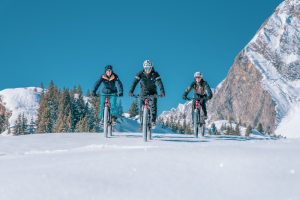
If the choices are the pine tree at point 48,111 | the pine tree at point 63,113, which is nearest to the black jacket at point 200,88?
the pine tree at point 63,113

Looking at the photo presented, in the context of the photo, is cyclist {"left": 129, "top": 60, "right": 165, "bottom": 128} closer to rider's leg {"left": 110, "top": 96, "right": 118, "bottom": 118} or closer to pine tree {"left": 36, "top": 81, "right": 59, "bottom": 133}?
rider's leg {"left": 110, "top": 96, "right": 118, "bottom": 118}

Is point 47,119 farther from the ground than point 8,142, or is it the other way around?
point 47,119

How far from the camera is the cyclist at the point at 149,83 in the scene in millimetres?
15891

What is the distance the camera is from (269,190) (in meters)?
6.32

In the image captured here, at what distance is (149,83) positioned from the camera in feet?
52.9

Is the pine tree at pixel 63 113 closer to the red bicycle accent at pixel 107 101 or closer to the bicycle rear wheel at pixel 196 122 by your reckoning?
the bicycle rear wheel at pixel 196 122

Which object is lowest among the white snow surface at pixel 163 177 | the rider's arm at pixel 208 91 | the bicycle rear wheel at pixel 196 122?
the white snow surface at pixel 163 177

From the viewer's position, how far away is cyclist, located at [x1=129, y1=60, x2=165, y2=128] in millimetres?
15891

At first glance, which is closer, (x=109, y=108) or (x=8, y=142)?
(x=8, y=142)

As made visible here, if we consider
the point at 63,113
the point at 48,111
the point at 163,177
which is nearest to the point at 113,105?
the point at 163,177

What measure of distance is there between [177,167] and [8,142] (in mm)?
9465

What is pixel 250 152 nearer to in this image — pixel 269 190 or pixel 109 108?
pixel 269 190

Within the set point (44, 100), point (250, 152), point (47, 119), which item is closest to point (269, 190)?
point (250, 152)

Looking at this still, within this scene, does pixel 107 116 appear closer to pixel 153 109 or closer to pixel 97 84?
pixel 97 84
